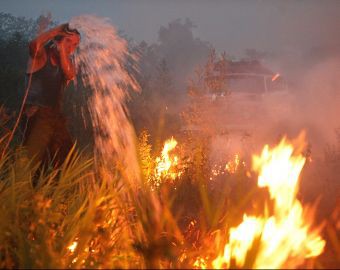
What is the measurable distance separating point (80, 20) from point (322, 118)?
58.6 ft

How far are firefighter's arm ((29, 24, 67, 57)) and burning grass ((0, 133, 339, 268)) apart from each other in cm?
107

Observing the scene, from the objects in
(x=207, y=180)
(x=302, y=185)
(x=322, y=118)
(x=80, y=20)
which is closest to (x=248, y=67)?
(x=322, y=118)

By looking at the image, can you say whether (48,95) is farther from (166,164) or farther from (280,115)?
(280,115)

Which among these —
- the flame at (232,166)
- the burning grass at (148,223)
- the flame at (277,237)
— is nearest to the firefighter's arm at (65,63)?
the burning grass at (148,223)

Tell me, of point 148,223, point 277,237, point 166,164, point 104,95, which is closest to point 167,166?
point 166,164

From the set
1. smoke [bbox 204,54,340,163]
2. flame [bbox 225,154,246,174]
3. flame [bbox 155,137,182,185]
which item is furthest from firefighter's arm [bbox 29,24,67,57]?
flame [bbox 225,154,246,174]

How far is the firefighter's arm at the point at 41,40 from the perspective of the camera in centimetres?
384

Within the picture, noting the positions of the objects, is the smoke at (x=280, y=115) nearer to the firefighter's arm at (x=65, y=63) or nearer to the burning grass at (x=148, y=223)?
the burning grass at (x=148, y=223)

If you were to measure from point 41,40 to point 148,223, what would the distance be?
2.20 m

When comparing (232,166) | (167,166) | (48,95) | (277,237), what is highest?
(232,166)

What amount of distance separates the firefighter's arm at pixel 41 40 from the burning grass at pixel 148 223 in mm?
1070

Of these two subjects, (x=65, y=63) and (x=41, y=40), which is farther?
(x=65, y=63)

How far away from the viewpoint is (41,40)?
3.85 metres

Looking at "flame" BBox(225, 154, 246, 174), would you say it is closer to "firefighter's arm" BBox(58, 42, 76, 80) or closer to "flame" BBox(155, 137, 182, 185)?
"flame" BBox(155, 137, 182, 185)
